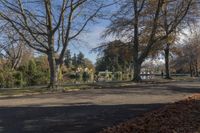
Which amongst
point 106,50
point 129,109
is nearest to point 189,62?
point 106,50

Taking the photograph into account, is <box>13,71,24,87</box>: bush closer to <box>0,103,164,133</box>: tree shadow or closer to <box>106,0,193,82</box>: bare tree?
<box>106,0,193,82</box>: bare tree

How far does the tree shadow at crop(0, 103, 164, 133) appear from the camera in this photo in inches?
459

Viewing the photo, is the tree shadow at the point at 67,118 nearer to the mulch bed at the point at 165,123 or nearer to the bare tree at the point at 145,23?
the mulch bed at the point at 165,123

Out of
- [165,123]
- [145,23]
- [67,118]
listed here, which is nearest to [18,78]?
[145,23]

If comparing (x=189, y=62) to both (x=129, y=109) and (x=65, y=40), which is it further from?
(x=129, y=109)

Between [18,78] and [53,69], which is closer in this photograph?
[53,69]

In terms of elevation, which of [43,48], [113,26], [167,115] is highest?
[113,26]

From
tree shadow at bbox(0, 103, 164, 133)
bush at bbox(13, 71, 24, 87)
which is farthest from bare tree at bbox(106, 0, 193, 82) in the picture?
tree shadow at bbox(0, 103, 164, 133)

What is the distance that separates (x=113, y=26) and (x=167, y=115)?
3530cm

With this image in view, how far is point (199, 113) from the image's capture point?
14.5 meters

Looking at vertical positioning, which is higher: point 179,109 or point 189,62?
point 189,62

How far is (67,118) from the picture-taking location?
13.8 m

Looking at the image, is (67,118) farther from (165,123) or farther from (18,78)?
(18,78)

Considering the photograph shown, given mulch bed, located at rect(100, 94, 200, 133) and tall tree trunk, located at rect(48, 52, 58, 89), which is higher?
tall tree trunk, located at rect(48, 52, 58, 89)
